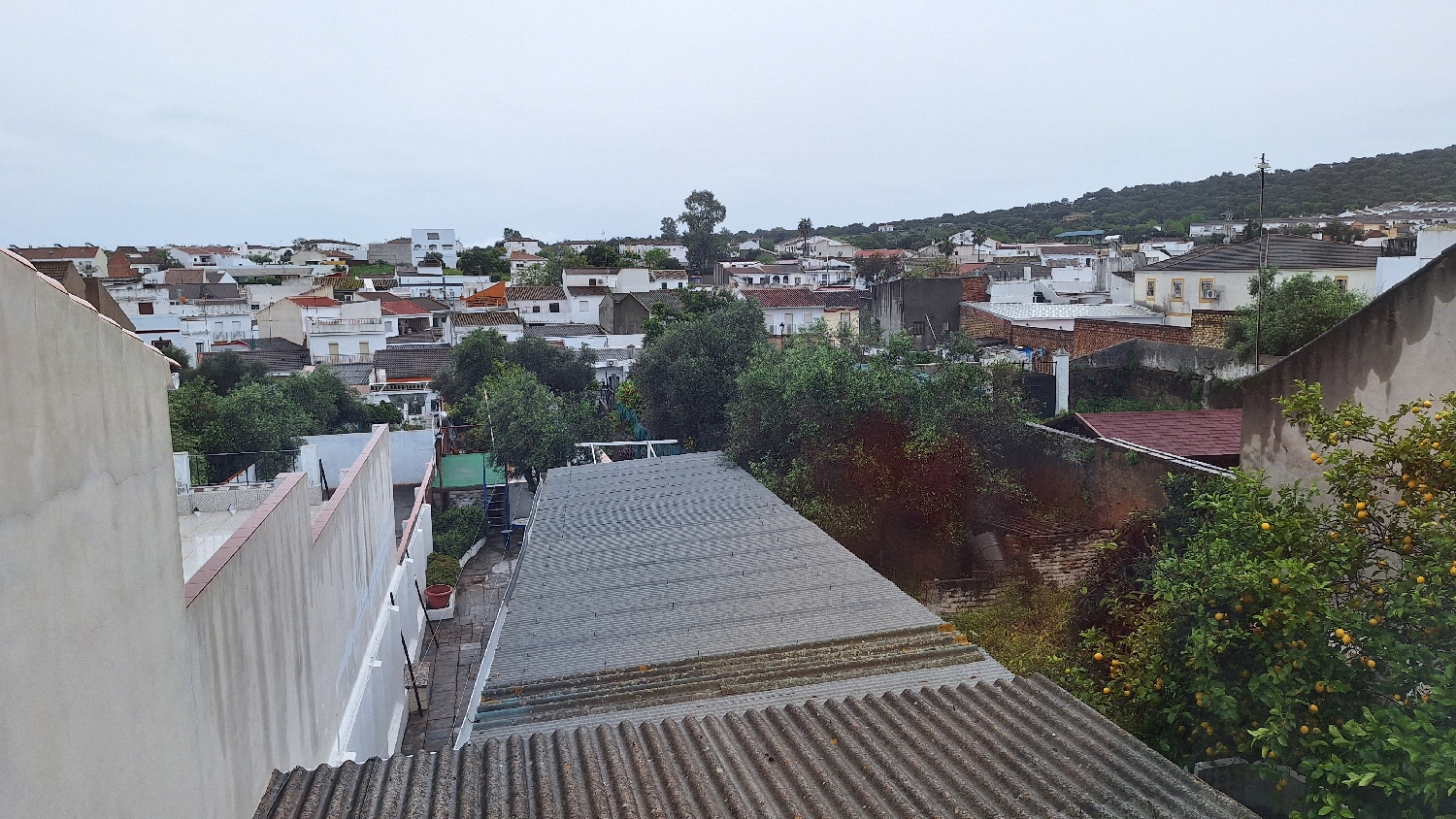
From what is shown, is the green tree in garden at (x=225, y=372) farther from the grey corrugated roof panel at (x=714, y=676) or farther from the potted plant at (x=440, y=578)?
the grey corrugated roof panel at (x=714, y=676)

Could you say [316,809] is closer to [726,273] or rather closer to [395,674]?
[395,674]

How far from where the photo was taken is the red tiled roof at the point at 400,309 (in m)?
43.4

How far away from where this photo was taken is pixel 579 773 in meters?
4.16

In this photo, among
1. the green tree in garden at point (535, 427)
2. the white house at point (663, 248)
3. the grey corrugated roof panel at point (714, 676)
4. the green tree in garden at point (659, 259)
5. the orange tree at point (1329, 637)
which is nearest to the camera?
the orange tree at point (1329, 637)

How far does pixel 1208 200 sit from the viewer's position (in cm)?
8588

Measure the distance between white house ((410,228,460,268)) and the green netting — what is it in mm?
70681

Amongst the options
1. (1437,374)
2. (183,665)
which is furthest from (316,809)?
(1437,374)

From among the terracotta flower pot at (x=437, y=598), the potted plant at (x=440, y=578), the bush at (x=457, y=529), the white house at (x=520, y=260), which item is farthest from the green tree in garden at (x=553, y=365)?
the white house at (x=520, y=260)

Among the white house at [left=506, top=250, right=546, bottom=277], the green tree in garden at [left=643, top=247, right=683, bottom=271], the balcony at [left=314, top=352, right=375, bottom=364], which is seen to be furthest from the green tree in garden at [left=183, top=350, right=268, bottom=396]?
the white house at [left=506, top=250, right=546, bottom=277]

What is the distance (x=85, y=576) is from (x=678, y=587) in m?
5.34

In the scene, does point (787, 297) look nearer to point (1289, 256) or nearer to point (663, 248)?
point (1289, 256)

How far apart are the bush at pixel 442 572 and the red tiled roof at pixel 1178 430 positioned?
11.6m

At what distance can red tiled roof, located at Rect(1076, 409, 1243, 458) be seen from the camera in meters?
13.0

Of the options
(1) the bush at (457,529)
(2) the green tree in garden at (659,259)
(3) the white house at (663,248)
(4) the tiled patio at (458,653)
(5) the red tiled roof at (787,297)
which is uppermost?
(3) the white house at (663,248)
